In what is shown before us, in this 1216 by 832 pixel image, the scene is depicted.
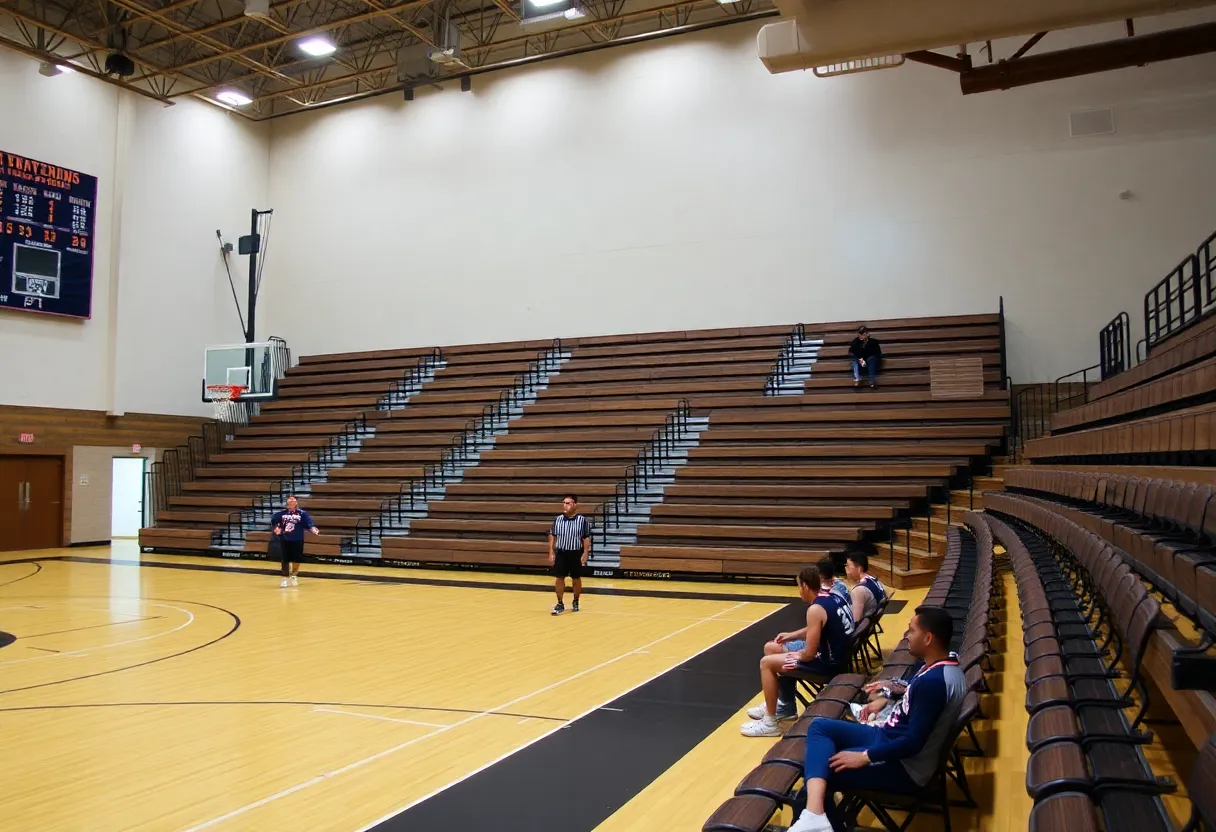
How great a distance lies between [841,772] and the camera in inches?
140

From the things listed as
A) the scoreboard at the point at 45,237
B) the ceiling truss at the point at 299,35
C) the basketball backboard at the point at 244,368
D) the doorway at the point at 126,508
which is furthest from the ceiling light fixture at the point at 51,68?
the doorway at the point at 126,508

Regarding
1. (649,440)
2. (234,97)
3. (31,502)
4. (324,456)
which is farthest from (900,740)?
(234,97)

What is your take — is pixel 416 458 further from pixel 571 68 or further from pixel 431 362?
pixel 571 68

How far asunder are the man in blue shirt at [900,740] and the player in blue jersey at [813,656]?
1.91 meters

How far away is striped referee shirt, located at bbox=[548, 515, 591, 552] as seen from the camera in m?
10.8

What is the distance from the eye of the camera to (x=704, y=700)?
6.74m

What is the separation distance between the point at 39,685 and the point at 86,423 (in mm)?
13822

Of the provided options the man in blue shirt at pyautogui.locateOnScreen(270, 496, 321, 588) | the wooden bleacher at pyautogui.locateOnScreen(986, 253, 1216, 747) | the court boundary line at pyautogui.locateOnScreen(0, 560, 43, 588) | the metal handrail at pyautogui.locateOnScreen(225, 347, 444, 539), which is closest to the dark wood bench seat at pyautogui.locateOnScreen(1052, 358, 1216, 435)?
the wooden bleacher at pyautogui.locateOnScreen(986, 253, 1216, 747)

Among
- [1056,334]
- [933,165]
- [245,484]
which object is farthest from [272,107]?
[1056,334]

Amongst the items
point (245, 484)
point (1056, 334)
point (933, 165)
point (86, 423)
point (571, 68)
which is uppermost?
point (571, 68)

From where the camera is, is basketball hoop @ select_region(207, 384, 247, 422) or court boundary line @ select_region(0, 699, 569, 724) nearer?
court boundary line @ select_region(0, 699, 569, 724)

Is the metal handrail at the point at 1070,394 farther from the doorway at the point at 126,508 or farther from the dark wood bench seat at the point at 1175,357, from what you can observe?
the doorway at the point at 126,508

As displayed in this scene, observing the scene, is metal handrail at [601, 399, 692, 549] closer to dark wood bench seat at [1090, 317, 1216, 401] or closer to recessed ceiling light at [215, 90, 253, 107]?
dark wood bench seat at [1090, 317, 1216, 401]

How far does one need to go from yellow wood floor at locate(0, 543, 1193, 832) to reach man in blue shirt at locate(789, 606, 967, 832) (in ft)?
2.49
